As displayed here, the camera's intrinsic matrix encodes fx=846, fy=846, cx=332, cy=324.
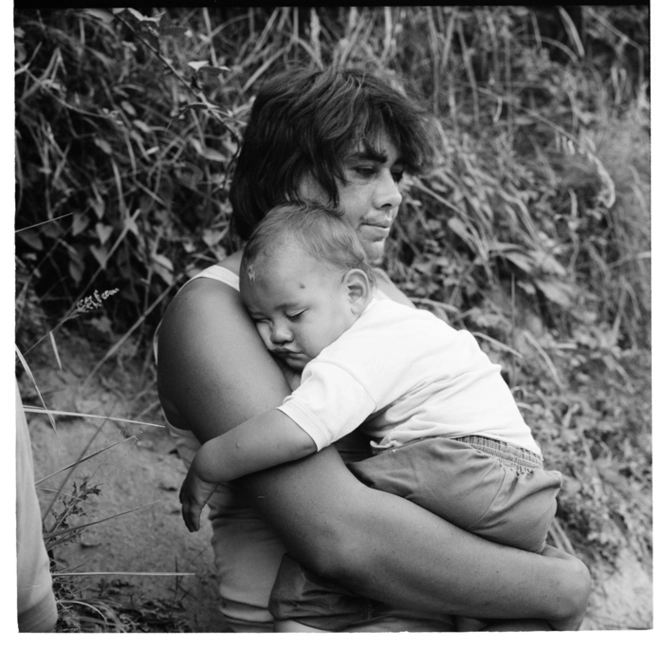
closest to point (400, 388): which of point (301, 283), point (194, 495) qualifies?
point (301, 283)

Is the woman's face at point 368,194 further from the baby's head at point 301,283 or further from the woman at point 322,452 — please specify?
the baby's head at point 301,283

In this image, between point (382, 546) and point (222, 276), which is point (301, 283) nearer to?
point (222, 276)

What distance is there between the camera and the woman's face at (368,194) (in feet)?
6.93

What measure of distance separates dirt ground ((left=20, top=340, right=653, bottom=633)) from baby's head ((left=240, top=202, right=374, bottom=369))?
90 cm

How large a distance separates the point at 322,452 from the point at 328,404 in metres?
0.11

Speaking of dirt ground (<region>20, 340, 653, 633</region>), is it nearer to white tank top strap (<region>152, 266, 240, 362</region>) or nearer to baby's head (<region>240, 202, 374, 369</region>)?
white tank top strap (<region>152, 266, 240, 362</region>)

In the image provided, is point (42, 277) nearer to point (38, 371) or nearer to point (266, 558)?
point (38, 371)

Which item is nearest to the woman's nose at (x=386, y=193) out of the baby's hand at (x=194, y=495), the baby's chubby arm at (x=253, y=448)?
the baby's chubby arm at (x=253, y=448)

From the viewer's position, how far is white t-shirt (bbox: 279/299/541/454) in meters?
1.68

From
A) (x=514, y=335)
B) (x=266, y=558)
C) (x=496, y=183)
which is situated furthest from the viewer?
(x=496, y=183)

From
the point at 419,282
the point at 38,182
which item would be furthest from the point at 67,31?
the point at 419,282

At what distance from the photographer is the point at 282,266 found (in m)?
1.86

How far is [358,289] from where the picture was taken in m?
1.94

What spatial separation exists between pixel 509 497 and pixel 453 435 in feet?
0.56
